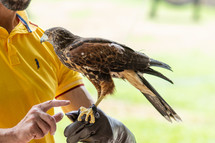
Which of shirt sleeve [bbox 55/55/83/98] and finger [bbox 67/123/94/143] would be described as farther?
shirt sleeve [bbox 55/55/83/98]

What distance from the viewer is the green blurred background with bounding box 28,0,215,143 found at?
3947 mm

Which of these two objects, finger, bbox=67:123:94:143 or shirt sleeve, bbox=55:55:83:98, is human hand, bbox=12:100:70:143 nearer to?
finger, bbox=67:123:94:143

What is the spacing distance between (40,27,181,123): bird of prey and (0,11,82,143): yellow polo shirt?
179 mm

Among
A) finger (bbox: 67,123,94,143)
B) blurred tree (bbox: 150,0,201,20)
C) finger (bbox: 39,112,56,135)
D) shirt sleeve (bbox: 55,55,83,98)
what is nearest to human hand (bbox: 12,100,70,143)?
finger (bbox: 39,112,56,135)

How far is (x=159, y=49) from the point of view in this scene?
594 cm

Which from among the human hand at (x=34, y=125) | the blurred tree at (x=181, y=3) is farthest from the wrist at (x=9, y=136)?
the blurred tree at (x=181, y=3)

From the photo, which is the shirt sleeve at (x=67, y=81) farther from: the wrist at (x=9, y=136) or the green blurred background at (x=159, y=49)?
the green blurred background at (x=159, y=49)

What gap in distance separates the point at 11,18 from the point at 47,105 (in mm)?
340

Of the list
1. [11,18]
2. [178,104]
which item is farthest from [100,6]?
[11,18]

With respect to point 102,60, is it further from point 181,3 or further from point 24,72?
point 181,3

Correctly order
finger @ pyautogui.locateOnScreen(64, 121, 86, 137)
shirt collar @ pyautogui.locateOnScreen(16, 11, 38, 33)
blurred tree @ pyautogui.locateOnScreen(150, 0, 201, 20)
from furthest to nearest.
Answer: blurred tree @ pyautogui.locateOnScreen(150, 0, 201, 20), shirt collar @ pyautogui.locateOnScreen(16, 11, 38, 33), finger @ pyautogui.locateOnScreen(64, 121, 86, 137)

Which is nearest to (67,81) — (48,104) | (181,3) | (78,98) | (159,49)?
(78,98)

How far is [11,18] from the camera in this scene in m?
1.08

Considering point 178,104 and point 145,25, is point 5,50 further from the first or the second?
point 145,25
